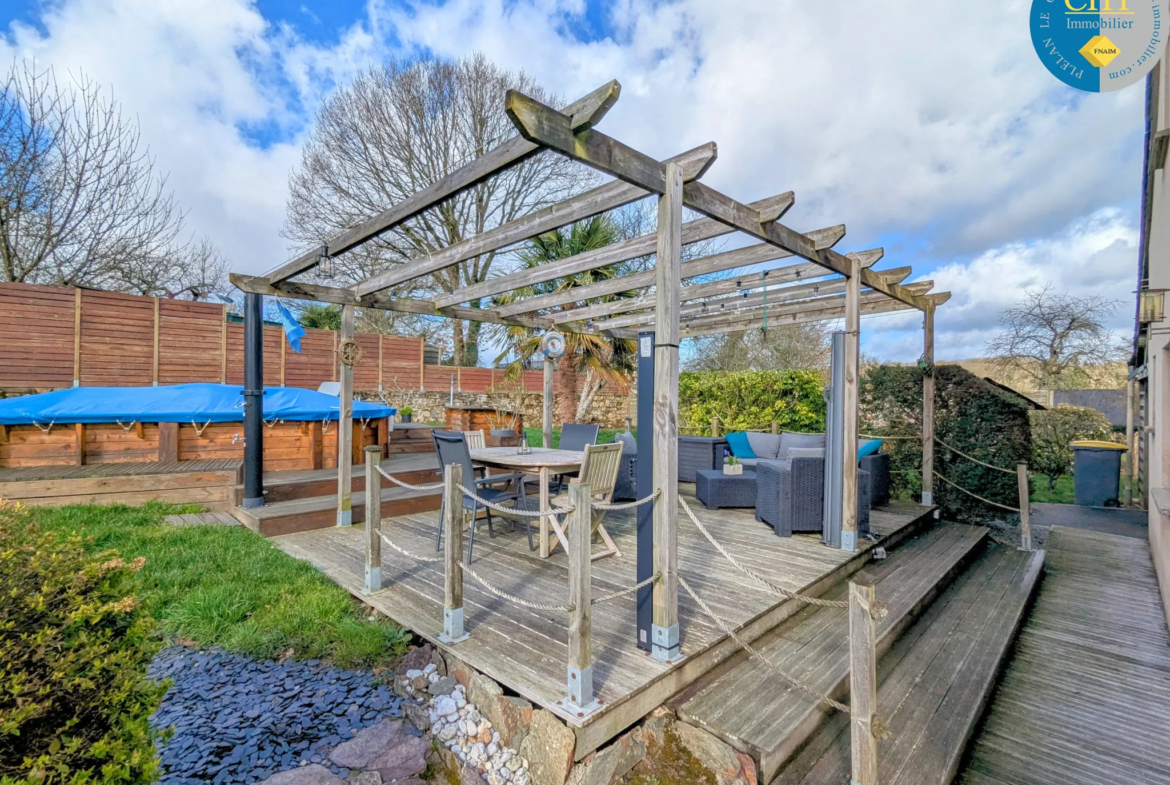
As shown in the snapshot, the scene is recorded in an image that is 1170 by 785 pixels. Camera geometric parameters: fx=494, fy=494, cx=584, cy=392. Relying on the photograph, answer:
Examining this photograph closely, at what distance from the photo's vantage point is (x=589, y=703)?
1.98 m

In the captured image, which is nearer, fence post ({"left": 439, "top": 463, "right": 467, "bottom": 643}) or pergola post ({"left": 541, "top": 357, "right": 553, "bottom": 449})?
fence post ({"left": 439, "top": 463, "right": 467, "bottom": 643})

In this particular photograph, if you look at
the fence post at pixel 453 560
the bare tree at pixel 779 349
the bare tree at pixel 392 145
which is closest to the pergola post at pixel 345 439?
the fence post at pixel 453 560

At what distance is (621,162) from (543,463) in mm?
2449

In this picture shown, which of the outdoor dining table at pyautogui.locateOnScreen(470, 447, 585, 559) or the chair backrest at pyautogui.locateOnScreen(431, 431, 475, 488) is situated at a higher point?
the chair backrest at pyautogui.locateOnScreen(431, 431, 475, 488)

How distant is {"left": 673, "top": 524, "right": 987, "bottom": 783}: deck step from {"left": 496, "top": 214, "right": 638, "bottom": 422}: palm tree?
477cm

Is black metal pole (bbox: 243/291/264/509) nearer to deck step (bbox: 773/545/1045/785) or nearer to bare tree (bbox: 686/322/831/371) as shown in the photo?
deck step (bbox: 773/545/1045/785)

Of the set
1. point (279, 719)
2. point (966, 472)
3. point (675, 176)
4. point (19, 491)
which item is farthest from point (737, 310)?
point (19, 491)

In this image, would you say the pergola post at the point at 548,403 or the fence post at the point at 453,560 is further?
the pergola post at the point at 548,403

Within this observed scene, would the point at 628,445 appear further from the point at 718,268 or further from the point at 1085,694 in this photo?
the point at 1085,694

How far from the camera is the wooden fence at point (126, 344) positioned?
876cm

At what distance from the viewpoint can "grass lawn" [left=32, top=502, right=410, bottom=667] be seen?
→ 2684mm

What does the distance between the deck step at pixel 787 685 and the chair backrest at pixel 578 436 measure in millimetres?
2693

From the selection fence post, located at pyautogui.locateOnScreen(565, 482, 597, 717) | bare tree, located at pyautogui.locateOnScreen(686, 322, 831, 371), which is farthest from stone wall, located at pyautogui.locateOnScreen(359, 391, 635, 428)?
fence post, located at pyautogui.locateOnScreen(565, 482, 597, 717)

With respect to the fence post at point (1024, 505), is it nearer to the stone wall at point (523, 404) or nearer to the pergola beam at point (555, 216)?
the pergola beam at point (555, 216)
